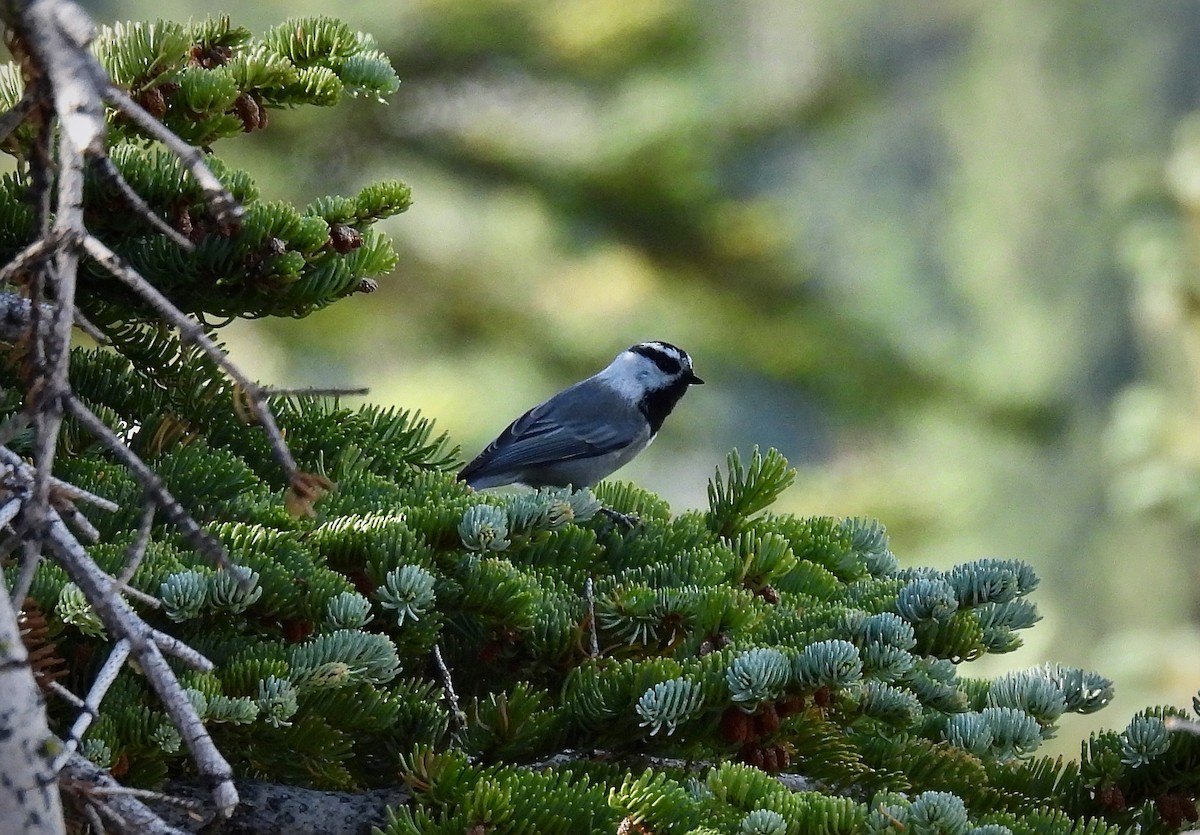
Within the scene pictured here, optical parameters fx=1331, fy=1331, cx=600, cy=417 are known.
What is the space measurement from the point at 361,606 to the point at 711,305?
6198 millimetres

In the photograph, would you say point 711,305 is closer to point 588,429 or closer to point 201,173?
point 588,429

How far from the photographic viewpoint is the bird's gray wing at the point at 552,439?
10.6 ft

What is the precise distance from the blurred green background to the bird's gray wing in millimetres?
3003

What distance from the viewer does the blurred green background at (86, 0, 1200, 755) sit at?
21.4 ft

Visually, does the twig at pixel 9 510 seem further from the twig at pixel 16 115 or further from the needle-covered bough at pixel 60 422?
the twig at pixel 16 115

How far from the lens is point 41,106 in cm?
80

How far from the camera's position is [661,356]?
12.4 ft

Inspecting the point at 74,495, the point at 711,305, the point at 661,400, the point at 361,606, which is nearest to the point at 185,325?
the point at 74,495

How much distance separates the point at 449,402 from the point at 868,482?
226cm

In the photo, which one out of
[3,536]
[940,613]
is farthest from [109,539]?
[940,613]

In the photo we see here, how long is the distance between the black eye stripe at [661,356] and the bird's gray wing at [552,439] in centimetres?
30

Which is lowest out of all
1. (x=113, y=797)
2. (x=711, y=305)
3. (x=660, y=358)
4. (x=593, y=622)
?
(x=113, y=797)

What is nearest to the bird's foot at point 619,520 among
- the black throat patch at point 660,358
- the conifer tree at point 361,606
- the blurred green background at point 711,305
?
the conifer tree at point 361,606

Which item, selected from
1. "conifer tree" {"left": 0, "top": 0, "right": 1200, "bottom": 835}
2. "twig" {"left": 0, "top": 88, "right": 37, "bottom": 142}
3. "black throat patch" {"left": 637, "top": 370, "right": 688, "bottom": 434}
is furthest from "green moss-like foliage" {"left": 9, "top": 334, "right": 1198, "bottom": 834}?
"black throat patch" {"left": 637, "top": 370, "right": 688, "bottom": 434}
